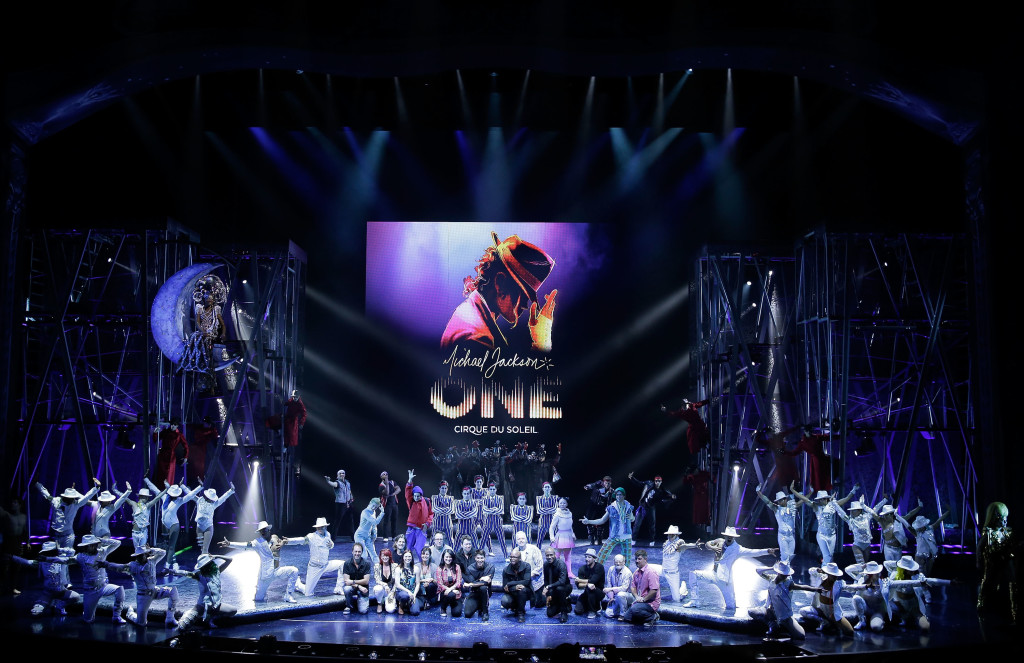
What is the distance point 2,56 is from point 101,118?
522 centimetres

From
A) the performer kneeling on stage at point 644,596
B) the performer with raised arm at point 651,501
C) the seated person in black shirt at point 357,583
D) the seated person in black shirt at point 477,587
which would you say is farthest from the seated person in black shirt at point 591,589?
the performer with raised arm at point 651,501

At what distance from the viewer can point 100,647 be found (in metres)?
5.05

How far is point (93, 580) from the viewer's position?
28.8 feet

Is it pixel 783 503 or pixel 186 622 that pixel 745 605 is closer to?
pixel 783 503

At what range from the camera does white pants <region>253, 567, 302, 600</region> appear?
31.2 ft

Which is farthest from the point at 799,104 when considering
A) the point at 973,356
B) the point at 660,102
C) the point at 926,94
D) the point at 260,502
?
the point at 260,502

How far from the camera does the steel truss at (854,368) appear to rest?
41.3 ft

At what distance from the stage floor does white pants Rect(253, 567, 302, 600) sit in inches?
5.4

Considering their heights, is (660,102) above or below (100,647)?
above

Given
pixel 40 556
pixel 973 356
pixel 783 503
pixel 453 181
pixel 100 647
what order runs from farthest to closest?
pixel 453 181
pixel 973 356
pixel 783 503
pixel 40 556
pixel 100 647

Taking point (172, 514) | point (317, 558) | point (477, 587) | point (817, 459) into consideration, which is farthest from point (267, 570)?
point (817, 459)

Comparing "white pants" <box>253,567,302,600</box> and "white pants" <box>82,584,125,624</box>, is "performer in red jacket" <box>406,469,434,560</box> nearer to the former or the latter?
"white pants" <box>253,567,302,600</box>

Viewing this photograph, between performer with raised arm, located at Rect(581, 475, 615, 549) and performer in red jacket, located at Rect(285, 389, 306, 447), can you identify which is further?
performer in red jacket, located at Rect(285, 389, 306, 447)

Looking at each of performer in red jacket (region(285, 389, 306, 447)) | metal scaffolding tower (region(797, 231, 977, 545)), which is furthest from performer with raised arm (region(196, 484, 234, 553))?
metal scaffolding tower (region(797, 231, 977, 545))
